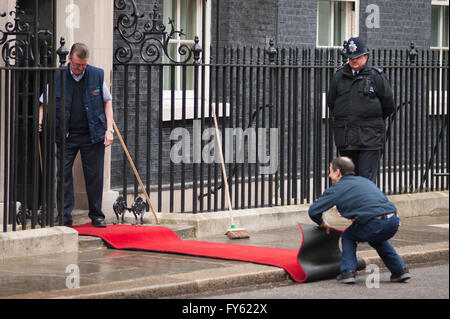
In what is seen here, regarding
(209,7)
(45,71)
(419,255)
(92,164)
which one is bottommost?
(419,255)

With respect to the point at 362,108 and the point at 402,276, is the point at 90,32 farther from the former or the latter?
Result: the point at 402,276

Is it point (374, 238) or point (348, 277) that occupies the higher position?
point (374, 238)

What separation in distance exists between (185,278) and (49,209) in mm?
2086

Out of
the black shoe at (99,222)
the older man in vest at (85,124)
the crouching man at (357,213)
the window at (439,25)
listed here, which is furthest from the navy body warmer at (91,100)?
the window at (439,25)

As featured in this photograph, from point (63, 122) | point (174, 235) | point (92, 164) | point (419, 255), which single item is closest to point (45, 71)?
point (63, 122)

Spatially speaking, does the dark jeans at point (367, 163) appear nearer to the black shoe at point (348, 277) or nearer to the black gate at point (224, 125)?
the black gate at point (224, 125)

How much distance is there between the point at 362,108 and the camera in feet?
37.1

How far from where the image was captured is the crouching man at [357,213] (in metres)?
8.72

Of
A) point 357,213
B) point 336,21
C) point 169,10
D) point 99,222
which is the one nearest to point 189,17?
point 169,10

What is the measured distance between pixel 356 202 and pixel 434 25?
9656mm

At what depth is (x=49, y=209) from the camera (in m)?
10.2

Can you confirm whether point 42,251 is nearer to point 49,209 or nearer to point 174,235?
point 49,209

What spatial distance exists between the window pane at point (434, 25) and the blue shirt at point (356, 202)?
9.39m

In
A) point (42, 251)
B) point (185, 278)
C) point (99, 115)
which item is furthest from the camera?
point (99, 115)
